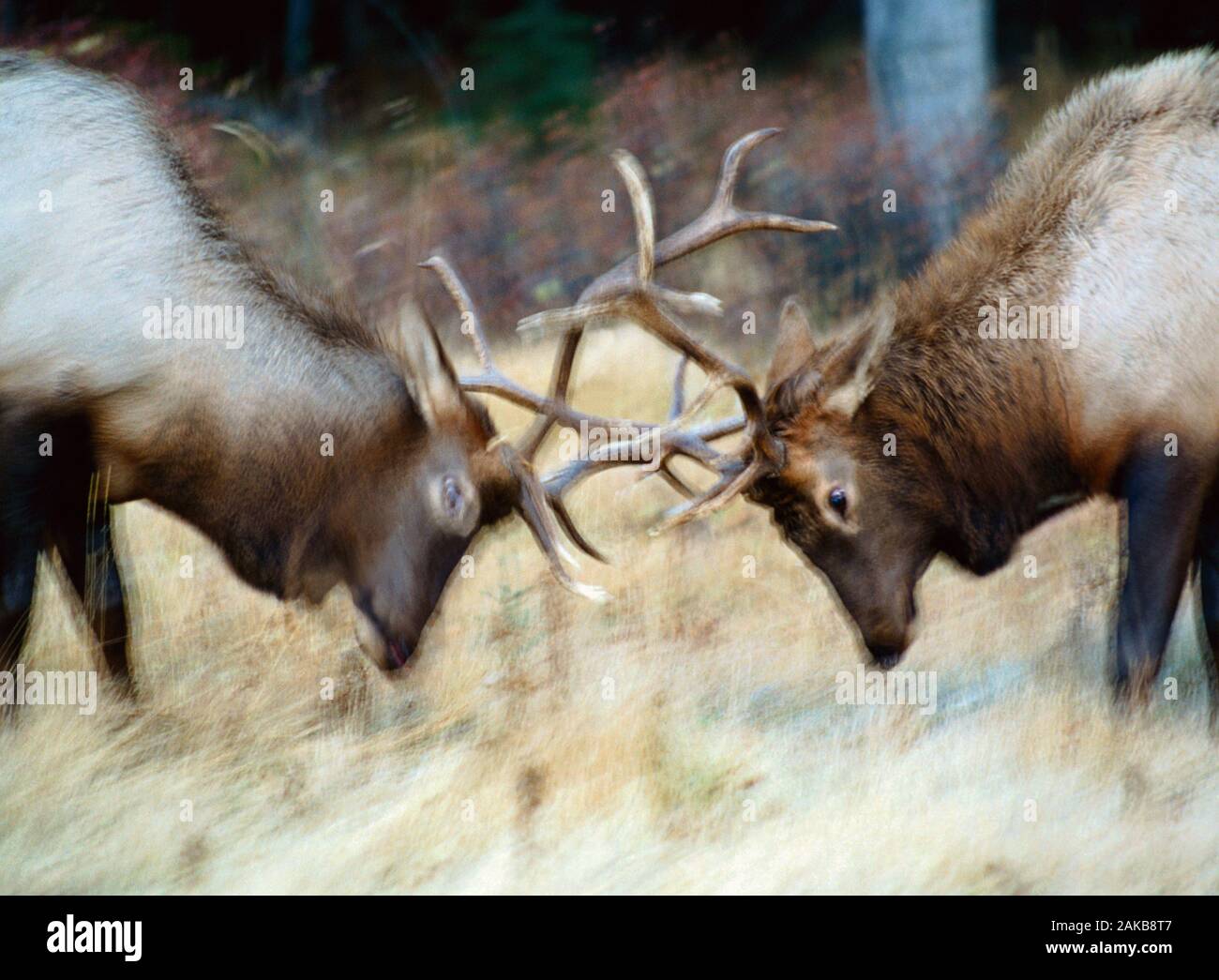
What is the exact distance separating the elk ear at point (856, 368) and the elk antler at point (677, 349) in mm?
298

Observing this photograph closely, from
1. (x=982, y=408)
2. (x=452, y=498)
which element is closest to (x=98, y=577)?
(x=452, y=498)

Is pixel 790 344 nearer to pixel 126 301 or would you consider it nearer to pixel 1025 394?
pixel 1025 394

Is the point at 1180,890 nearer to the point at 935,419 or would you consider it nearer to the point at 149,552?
the point at 935,419

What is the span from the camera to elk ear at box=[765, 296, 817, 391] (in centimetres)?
634

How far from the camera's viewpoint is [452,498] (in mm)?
6039

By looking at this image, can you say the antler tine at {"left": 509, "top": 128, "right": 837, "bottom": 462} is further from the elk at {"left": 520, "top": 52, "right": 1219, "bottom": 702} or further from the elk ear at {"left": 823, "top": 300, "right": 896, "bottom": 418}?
the elk ear at {"left": 823, "top": 300, "right": 896, "bottom": 418}

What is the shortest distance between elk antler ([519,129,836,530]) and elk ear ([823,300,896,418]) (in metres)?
0.30

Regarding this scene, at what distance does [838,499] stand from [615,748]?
1.30m

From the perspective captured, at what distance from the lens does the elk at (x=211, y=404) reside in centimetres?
593

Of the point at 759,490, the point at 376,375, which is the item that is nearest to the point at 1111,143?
the point at 759,490

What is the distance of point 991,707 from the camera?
6.68 metres

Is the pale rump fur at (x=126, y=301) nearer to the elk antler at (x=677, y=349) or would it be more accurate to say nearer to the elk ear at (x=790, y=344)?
the elk antler at (x=677, y=349)

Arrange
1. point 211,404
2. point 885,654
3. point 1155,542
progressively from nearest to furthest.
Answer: point 1155,542
point 211,404
point 885,654

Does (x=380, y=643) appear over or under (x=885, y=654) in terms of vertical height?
over
